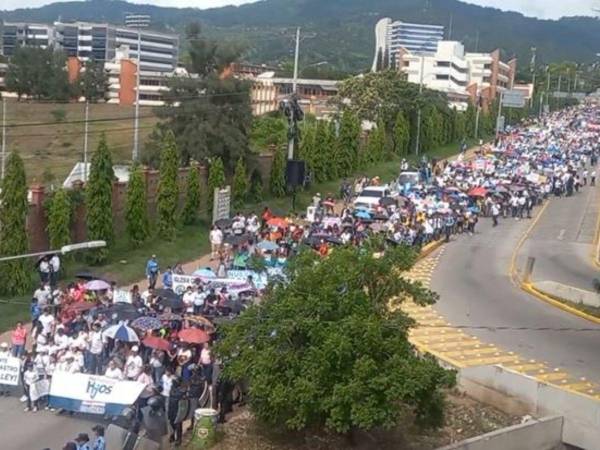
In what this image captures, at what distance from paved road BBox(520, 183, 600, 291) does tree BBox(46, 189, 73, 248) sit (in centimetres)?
1662

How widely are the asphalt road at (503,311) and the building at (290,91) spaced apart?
55.8 m

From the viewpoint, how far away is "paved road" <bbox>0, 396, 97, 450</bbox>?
16812mm

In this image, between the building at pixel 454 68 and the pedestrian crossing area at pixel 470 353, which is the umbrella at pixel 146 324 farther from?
the building at pixel 454 68

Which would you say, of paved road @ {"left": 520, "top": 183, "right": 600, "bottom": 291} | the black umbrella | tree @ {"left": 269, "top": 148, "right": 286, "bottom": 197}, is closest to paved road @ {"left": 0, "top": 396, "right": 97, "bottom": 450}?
paved road @ {"left": 520, "top": 183, "right": 600, "bottom": 291}

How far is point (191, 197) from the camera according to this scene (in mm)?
40062

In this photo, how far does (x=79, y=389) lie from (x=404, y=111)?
60314 mm

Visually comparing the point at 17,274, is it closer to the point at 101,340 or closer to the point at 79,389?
the point at 101,340

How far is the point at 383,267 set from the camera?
17.6 meters

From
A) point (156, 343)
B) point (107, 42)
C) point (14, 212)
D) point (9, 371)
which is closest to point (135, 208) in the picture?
point (14, 212)

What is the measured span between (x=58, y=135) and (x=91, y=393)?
236 feet

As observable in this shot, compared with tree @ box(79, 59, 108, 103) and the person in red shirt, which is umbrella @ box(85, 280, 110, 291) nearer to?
the person in red shirt

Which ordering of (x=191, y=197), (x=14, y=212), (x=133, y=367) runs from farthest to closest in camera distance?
(x=191, y=197), (x=14, y=212), (x=133, y=367)

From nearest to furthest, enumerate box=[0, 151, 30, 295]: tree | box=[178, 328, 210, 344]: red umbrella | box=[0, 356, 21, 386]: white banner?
box=[0, 356, 21, 386]: white banner, box=[178, 328, 210, 344]: red umbrella, box=[0, 151, 30, 295]: tree

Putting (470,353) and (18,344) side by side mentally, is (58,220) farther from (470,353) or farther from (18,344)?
(470,353)
